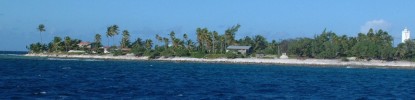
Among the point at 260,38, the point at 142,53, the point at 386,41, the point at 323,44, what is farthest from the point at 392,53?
the point at 142,53

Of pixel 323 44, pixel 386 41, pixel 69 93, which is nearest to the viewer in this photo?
pixel 69 93

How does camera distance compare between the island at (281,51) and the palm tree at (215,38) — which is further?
the palm tree at (215,38)

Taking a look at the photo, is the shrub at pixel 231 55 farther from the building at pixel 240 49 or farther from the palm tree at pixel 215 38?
the palm tree at pixel 215 38

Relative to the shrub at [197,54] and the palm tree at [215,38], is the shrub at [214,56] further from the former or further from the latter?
the palm tree at [215,38]

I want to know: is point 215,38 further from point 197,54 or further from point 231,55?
point 231,55

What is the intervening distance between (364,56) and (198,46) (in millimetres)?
52126

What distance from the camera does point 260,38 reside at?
198750 mm

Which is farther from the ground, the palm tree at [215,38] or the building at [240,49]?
the palm tree at [215,38]

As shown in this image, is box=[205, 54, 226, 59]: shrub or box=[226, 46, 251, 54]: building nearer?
box=[205, 54, 226, 59]: shrub

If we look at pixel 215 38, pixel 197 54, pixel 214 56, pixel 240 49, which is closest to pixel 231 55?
pixel 214 56

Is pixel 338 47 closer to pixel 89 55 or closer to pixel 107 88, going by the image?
pixel 89 55

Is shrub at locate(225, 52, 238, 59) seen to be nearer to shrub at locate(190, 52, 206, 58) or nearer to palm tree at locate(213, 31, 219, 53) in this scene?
shrub at locate(190, 52, 206, 58)

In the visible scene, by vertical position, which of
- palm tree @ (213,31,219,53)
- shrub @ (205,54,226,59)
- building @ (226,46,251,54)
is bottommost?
shrub @ (205,54,226,59)

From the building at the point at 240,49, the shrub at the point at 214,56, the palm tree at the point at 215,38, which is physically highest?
the palm tree at the point at 215,38
